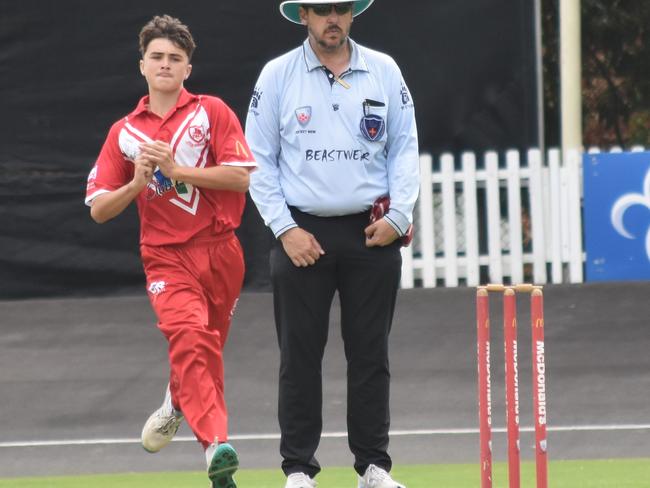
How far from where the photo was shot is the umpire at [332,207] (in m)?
6.32

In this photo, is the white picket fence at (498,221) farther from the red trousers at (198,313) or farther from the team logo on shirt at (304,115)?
the team logo on shirt at (304,115)

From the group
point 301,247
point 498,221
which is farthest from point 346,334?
point 498,221

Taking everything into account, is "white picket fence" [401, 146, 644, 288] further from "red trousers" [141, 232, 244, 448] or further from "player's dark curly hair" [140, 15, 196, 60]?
"player's dark curly hair" [140, 15, 196, 60]

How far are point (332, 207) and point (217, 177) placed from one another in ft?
1.67

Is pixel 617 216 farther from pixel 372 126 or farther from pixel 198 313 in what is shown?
pixel 198 313

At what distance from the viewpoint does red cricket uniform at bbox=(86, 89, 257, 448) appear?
257 inches

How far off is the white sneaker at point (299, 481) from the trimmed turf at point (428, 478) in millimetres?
632

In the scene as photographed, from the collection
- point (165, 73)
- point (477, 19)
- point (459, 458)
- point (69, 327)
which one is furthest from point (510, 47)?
point (165, 73)

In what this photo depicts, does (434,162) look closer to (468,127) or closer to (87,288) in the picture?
(468,127)

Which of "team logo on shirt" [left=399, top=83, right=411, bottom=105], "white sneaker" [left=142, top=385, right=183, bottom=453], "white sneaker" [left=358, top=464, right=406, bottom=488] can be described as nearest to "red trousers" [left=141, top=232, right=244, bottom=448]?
"white sneaker" [left=142, top=385, right=183, bottom=453]

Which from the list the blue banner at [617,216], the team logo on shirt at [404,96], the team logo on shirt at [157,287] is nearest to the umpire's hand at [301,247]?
the team logo on shirt at [157,287]

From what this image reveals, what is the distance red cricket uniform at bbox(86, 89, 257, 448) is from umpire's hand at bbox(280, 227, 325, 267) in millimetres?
400

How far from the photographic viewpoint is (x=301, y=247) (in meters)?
6.29

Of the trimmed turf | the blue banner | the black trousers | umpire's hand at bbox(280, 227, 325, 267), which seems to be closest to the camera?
umpire's hand at bbox(280, 227, 325, 267)
